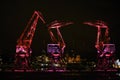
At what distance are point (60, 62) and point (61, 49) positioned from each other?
3092mm

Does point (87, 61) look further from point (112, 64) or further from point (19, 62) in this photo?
point (19, 62)

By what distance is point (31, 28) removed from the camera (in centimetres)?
8200

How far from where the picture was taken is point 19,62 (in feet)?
253

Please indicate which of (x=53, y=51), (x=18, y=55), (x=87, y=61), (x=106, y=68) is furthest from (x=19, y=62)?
(x=87, y=61)

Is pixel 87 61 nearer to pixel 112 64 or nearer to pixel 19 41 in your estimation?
pixel 112 64

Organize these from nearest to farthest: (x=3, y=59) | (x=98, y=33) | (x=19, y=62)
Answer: (x=19, y=62) < (x=98, y=33) < (x=3, y=59)

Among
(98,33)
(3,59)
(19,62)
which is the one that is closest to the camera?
→ (19,62)

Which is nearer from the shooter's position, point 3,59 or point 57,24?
point 57,24

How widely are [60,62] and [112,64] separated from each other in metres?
12.5

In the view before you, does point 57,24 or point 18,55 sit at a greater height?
point 57,24

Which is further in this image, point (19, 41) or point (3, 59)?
point (3, 59)

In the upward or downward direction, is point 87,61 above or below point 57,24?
below

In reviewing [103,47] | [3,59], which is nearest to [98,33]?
[103,47]

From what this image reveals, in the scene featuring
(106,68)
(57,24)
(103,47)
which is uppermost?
(57,24)
